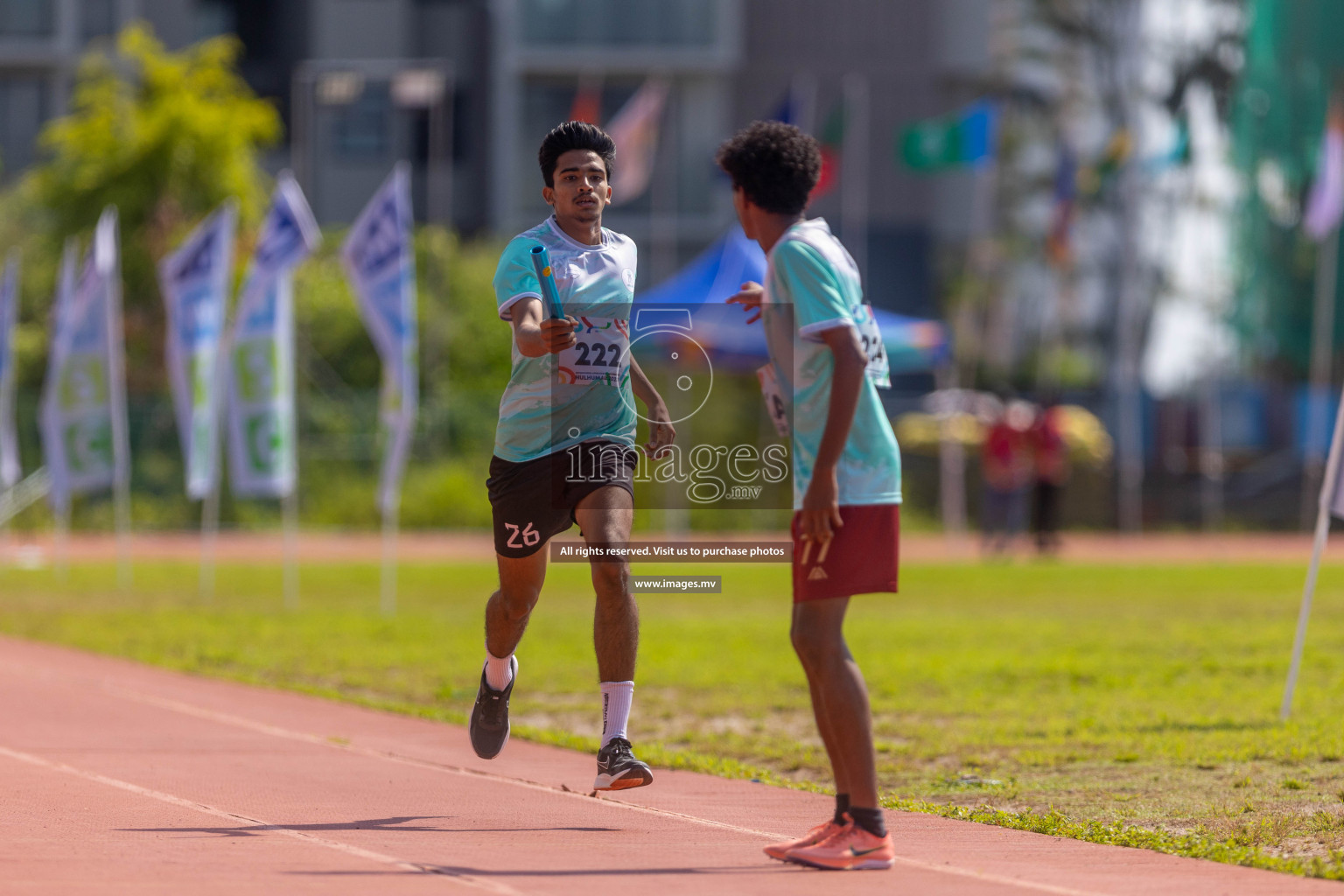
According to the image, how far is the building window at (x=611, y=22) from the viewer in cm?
4422

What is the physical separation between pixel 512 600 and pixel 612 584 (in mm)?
484

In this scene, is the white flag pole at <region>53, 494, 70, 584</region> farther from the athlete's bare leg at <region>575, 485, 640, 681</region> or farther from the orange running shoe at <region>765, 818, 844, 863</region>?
the orange running shoe at <region>765, 818, 844, 863</region>

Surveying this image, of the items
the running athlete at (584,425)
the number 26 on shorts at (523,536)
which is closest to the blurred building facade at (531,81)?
the running athlete at (584,425)

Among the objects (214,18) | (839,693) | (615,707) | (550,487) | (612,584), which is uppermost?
(214,18)

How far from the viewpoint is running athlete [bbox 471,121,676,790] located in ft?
22.5

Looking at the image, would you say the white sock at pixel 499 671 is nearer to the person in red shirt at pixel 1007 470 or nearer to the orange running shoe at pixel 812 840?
the orange running shoe at pixel 812 840

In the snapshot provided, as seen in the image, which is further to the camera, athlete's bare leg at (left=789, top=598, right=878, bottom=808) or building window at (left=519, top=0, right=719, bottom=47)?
building window at (left=519, top=0, right=719, bottom=47)

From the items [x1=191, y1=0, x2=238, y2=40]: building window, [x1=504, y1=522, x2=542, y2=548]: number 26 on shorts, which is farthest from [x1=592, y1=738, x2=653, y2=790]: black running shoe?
[x1=191, y1=0, x2=238, y2=40]: building window

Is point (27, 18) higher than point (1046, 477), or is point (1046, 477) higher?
point (27, 18)

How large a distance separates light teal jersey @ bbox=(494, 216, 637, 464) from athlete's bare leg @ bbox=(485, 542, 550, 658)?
408mm

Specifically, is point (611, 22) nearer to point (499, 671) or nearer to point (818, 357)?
point (499, 671)

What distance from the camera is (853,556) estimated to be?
5.64m

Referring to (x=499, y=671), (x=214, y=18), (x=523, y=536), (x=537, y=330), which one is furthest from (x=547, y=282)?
(x=214, y=18)

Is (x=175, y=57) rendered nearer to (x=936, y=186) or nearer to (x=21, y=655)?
(x=936, y=186)
